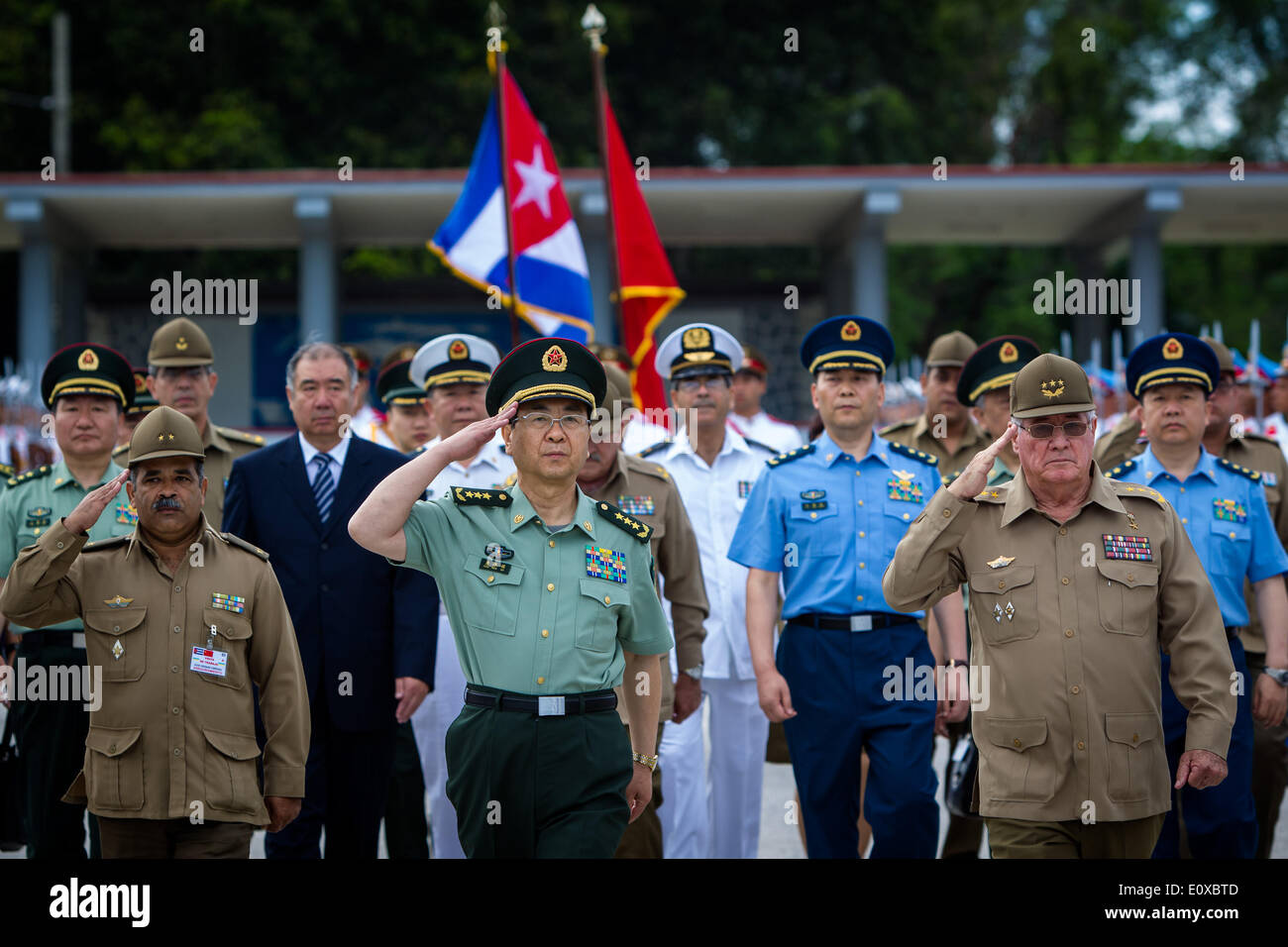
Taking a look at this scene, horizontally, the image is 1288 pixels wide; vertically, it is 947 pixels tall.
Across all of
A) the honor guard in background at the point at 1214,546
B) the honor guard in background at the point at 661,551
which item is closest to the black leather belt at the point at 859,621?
the honor guard in background at the point at 661,551

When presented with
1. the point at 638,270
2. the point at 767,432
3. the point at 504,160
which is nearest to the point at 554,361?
the point at 504,160

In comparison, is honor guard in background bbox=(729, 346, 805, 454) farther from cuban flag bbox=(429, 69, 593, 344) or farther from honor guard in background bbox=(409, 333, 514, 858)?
honor guard in background bbox=(409, 333, 514, 858)

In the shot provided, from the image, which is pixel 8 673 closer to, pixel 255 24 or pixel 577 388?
pixel 577 388

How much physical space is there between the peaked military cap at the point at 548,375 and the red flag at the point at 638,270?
556 cm

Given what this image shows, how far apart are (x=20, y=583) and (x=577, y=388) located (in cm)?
189

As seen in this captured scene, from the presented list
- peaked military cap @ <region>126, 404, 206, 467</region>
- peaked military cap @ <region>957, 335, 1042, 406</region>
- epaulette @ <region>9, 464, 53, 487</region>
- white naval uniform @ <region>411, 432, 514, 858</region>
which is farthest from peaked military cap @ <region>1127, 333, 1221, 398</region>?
epaulette @ <region>9, 464, 53, 487</region>

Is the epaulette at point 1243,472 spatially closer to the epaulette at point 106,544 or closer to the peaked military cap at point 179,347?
the epaulette at point 106,544

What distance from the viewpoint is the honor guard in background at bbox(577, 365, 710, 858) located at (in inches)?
240

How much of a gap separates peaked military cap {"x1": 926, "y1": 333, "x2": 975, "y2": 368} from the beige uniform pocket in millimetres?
4834

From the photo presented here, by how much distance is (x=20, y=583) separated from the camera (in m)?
4.59

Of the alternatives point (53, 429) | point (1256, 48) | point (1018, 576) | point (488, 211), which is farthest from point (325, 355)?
point (1256, 48)

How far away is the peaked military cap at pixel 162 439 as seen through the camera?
4.73m

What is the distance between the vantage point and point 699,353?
7234 millimetres

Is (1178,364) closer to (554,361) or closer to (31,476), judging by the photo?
(554,361)
